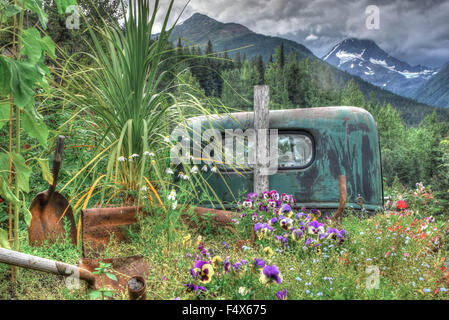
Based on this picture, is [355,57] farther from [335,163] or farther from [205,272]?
[205,272]

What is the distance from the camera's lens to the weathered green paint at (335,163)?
3.76m

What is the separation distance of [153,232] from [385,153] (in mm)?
31476

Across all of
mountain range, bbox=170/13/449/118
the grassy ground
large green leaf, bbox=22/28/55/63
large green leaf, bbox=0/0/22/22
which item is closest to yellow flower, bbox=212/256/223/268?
the grassy ground

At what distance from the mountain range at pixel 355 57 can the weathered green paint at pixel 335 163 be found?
72cm

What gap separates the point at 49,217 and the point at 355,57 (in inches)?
181

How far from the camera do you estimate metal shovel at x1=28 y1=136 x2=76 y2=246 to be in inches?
89.1

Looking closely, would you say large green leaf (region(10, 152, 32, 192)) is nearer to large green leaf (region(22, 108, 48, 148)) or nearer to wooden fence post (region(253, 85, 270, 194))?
large green leaf (region(22, 108, 48, 148))

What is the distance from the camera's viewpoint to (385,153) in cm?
2970

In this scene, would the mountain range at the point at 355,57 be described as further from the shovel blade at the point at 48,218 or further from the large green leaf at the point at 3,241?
the large green leaf at the point at 3,241

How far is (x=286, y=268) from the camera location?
184 centimetres

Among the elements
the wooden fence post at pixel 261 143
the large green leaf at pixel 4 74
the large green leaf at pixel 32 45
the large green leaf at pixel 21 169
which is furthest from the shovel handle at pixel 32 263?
the wooden fence post at pixel 261 143

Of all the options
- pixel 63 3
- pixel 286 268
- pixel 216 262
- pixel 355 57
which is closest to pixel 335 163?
pixel 355 57

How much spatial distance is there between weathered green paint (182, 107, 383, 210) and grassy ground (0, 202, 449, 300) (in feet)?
3.16

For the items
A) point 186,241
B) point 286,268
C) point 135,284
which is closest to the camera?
point 135,284
